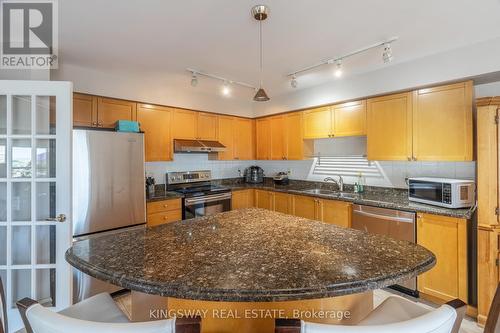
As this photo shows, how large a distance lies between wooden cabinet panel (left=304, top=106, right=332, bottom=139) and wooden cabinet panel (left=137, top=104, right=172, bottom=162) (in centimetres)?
208

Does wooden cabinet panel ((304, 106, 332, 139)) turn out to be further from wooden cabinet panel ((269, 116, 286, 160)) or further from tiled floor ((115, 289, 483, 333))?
tiled floor ((115, 289, 483, 333))

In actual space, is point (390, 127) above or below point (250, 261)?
above

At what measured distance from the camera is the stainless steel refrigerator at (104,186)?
96.8 inches

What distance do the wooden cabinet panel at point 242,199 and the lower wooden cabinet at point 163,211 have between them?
0.98 meters

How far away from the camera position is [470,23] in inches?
77.5

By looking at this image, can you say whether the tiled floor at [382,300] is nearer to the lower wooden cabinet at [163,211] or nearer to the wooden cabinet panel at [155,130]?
the lower wooden cabinet at [163,211]

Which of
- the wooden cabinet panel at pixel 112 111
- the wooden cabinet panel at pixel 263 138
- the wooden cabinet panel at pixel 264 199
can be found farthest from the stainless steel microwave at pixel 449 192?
the wooden cabinet panel at pixel 112 111

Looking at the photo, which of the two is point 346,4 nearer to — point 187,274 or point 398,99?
point 398,99

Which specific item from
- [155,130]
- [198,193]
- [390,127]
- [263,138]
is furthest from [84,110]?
[390,127]

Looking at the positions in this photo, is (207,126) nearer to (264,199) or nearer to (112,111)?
(112,111)

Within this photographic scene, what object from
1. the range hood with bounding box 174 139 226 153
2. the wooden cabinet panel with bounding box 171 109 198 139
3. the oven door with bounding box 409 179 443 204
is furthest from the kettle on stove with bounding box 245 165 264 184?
the oven door with bounding box 409 179 443 204

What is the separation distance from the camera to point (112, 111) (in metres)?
3.12

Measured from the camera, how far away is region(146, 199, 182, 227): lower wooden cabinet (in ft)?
10.2

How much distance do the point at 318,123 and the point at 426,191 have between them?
1.66m
